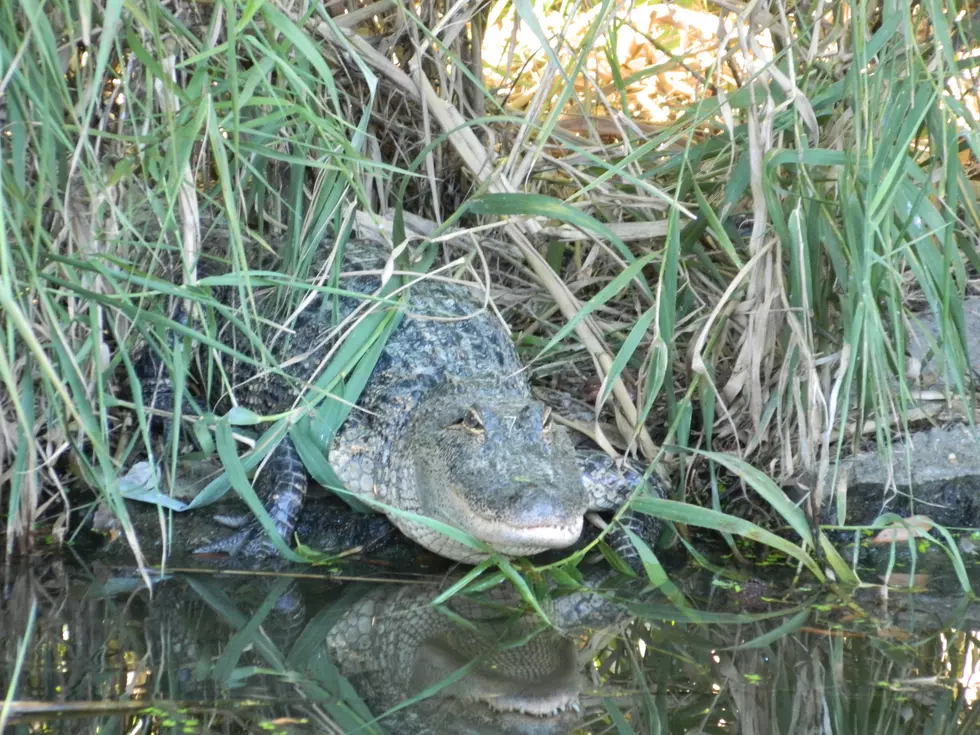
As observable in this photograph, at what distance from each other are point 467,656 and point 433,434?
113 cm

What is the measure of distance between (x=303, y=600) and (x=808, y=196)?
5.76 ft

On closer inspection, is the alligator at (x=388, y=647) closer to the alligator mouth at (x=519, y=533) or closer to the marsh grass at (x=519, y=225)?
the alligator mouth at (x=519, y=533)

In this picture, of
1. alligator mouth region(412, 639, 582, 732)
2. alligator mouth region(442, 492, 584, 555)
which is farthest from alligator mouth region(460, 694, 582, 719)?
alligator mouth region(442, 492, 584, 555)

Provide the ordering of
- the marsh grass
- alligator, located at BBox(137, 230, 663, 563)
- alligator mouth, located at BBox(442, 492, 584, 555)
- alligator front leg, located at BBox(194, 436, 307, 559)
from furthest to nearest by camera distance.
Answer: alligator front leg, located at BBox(194, 436, 307, 559) → alligator, located at BBox(137, 230, 663, 563) → alligator mouth, located at BBox(442, 492, 584, 555) → the marsh grass

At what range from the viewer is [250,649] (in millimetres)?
2732

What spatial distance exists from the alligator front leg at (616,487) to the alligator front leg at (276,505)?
91cm

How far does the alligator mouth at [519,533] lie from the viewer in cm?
309

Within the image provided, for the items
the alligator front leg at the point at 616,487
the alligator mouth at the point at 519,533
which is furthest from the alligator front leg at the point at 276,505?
the alligator front leg at the point at 616,487

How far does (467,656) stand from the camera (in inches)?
107

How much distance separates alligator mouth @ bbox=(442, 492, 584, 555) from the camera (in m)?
3.09

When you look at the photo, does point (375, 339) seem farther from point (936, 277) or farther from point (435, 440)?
point (936, 277)

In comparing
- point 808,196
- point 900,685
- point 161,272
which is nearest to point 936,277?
point 808,196

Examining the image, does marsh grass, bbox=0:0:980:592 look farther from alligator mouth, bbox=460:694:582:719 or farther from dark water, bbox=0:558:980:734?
alligator mouth, bbox=460:694:582:719

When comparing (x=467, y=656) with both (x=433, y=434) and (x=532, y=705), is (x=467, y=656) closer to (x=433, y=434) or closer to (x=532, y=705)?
(x=532, y=705)
